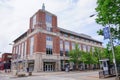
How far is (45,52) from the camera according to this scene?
152ft

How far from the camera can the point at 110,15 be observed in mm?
15898

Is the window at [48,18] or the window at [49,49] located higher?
the window at [48,18]

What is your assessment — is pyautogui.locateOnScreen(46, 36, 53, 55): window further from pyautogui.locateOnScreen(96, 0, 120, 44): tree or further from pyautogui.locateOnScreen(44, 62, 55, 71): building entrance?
pyautogui.locateOnScreen(96, 0, 120, 44): tree

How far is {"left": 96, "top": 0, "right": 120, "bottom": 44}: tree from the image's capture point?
15.0 metres

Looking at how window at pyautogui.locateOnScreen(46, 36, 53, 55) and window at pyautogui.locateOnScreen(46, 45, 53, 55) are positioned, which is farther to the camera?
window at pyautogui.locateOnScreen(46, 36, 53, 55)

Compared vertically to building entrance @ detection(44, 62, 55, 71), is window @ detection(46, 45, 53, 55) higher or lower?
higher

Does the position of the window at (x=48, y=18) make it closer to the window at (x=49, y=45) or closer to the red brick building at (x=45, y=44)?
the red brick building at (x=45, y=44)

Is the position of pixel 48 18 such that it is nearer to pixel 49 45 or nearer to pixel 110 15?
pixel 49 45

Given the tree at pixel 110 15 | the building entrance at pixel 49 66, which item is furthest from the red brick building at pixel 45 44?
the tree at pixel 110 15

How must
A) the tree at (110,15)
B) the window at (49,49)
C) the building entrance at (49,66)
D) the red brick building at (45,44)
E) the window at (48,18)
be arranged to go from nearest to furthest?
the tree at (110,15) → the red brick building at (45,44) → the building entrance at (49,66) → the window at (49,49) → the window at (48,18)

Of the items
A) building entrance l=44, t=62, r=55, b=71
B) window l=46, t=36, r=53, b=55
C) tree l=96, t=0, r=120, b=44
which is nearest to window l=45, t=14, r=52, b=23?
window l=46, t=36, r=53, b=55

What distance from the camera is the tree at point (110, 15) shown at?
49.1ft

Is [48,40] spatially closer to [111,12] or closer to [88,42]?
[88,42]

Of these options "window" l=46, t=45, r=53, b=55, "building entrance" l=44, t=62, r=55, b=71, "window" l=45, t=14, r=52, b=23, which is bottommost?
"building entrance" l=44, t=62, r=55, b=71
